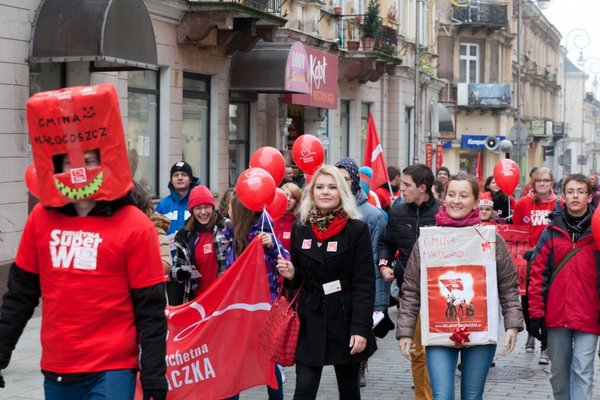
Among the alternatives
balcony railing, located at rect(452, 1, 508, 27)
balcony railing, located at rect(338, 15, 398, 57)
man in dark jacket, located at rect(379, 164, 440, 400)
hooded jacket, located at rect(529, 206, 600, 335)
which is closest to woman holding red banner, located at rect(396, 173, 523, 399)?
hooded jacket, located at rect(529, 206, 600, 335)

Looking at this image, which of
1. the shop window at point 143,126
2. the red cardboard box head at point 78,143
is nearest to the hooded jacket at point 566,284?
the red cardboard box head at point 78,143

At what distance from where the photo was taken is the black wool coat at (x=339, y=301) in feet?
20.7

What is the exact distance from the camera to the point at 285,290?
266 inches

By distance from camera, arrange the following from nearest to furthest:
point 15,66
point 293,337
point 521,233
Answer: point 293,337
point 521,233
point 15,66

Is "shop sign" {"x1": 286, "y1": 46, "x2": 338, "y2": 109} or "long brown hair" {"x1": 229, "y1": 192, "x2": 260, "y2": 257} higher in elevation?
"shop sign" {"x1": 286, "y1": 46, "x2": 338, "y2": 109}

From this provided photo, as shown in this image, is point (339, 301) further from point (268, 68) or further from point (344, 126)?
point (344, 126)

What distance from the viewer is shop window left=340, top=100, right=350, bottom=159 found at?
2886 cm

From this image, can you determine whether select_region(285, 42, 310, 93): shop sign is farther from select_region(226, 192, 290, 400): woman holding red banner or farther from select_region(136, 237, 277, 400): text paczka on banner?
select_region(136, 237, 277, 400): text paczka on banner

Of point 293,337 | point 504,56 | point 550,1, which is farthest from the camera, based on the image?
point 504,56

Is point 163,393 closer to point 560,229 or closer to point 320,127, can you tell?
point 560,229

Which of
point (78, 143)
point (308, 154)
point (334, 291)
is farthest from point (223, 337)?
point (308, 154)

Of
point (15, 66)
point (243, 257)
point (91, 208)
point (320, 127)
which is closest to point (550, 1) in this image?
point (320, 127)

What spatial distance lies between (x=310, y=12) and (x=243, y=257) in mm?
17556

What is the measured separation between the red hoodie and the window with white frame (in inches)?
1921
